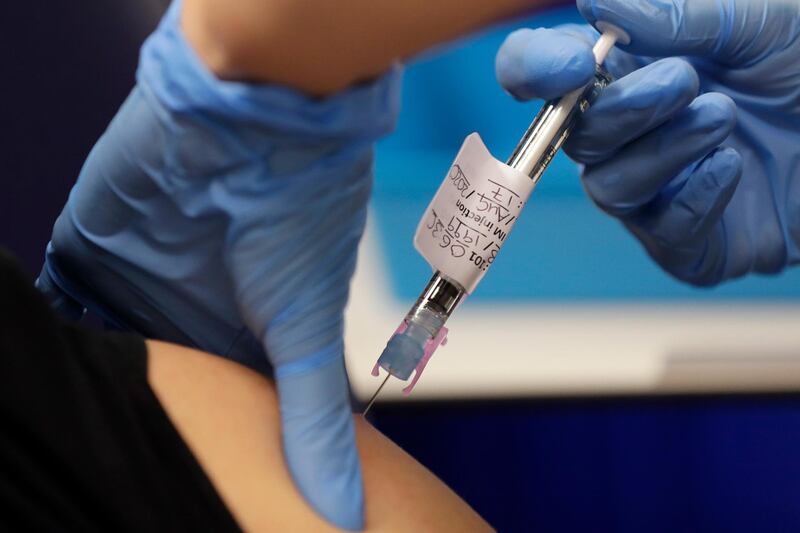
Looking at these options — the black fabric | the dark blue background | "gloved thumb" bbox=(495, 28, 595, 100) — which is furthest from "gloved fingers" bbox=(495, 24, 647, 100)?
the dark blue background

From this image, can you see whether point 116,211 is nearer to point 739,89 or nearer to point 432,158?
point 739,89

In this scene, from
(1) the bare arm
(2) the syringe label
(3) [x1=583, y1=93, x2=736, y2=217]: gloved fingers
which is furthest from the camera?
(3) [x1=583, y1=93, x2=736, y2=217]: gloved fingers

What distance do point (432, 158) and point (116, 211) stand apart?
3.12 ft

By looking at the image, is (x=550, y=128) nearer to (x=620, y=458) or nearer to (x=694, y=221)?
(x=694, y=221)

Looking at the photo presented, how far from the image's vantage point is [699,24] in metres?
0.76

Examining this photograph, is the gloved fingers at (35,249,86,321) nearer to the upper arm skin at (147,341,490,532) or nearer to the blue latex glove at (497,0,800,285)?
the upper arm skin at (147,341,490,532)

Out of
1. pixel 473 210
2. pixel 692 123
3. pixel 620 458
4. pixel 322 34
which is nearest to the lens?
pixel 322 34

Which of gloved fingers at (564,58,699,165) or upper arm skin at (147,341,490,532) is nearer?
upper arm skin at (147,341,490,532)

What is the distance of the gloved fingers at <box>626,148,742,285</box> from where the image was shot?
2.62 feet

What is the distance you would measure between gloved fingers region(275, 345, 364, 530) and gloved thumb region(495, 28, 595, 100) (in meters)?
0.25

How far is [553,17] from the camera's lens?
4.56 ft

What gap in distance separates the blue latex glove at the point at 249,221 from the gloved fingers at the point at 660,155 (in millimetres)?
301

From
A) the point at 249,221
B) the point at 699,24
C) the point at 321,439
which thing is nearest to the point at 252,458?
the point at 321,439

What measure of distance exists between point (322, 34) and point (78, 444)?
0.90ft
